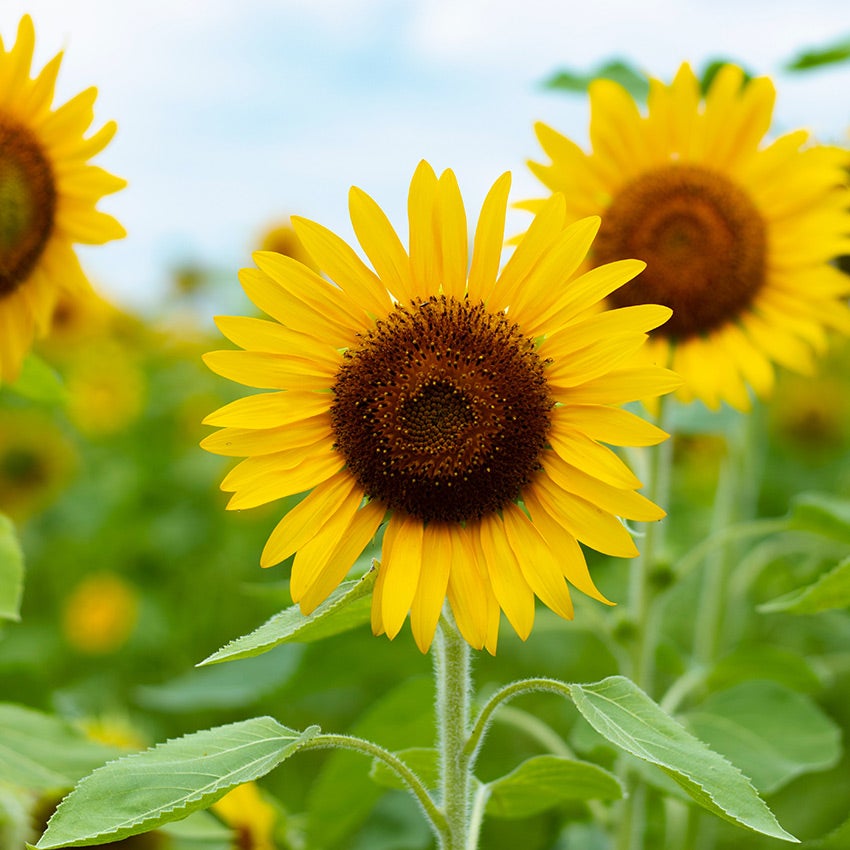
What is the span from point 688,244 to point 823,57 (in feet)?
2.15

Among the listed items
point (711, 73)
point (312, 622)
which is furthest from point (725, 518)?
point (312, 622)

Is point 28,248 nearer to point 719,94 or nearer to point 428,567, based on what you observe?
point 428,567

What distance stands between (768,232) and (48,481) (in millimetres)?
3345

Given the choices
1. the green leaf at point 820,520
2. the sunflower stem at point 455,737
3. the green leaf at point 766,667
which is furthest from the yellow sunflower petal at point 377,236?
the green leaf at point 766,667

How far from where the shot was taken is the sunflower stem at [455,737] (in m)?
1.41

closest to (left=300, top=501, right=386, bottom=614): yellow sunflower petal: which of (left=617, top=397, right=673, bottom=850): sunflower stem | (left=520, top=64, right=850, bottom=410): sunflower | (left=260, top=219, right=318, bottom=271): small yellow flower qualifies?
(left=617, top=397, right=673, bottom=850): sunflower stem

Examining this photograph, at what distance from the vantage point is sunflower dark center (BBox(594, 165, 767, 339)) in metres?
2.11

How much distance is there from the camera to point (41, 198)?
6.13 ft

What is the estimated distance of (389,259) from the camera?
140cm

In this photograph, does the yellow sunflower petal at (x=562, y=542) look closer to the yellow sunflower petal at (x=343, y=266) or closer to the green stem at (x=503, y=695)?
the green stem at (x=503, y=695)

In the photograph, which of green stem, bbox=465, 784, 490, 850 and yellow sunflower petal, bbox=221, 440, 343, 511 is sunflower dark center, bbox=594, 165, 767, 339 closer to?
yellow sunflower petal, bbox=221, 440, 343, 511

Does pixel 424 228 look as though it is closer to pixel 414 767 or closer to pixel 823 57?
pixel 414 767

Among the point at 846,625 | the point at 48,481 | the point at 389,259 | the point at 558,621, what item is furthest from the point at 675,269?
the point at 48,481

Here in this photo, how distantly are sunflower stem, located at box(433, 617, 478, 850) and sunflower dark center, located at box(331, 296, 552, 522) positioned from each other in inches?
6.6
